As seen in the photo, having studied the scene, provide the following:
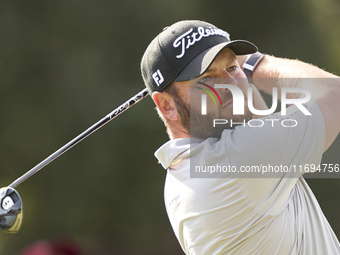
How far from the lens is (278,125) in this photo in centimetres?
136

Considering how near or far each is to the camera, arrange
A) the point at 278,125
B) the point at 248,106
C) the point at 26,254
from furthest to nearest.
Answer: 1. the point at 26,254
2. the point at 248,106
3. the point at 278,125

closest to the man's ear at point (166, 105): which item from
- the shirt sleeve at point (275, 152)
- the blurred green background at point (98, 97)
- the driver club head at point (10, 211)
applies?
the shirt sleeve at point (275, 152)

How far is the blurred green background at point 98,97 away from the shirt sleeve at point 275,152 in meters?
3.23

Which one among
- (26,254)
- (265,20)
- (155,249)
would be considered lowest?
(155,249)

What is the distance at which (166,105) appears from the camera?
1605mm

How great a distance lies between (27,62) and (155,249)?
2105 millimetres

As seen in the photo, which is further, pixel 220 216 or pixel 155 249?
pixel 155 249

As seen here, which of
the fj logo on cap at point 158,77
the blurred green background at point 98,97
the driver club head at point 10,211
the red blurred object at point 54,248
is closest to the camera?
the fj logo on cap at point 158,77

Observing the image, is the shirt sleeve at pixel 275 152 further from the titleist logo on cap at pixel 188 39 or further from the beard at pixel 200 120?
the titleist logo on cap at pixel 188 39

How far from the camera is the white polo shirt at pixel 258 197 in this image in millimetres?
1361

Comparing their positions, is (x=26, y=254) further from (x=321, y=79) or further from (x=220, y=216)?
(x=321, y=79)

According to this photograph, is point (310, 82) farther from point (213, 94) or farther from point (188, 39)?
point (188, 39)

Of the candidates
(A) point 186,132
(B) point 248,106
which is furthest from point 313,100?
(A) point 186,132

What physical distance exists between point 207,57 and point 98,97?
3.24m
